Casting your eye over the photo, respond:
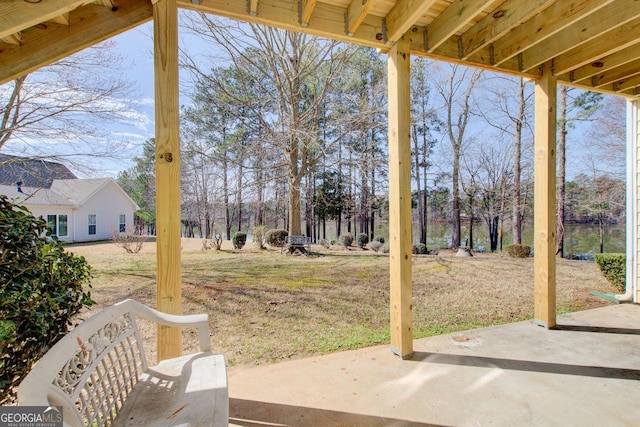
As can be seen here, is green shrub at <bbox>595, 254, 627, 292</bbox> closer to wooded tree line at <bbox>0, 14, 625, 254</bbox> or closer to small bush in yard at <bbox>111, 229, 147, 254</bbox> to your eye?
wooded tree line at <bbox>0, 14, 625, 254</bbox>

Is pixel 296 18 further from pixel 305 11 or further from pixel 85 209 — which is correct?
pixel 85 209

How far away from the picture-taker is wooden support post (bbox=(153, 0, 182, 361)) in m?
1.64

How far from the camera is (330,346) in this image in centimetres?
260

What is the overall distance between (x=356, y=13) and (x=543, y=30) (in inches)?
59.7

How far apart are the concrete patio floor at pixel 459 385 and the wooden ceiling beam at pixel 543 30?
251cm

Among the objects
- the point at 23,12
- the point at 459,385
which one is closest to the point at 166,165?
the point at 23,12

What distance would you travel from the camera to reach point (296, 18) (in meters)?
1.99

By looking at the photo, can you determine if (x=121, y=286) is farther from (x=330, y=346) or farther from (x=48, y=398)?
(x=48, y=398)

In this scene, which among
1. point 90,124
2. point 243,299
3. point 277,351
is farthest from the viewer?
point 90,124

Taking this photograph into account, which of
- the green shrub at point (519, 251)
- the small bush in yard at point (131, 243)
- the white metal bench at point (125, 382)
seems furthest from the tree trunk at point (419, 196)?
the white metal bench at point (125, 382)

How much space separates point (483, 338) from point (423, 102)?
15.6m

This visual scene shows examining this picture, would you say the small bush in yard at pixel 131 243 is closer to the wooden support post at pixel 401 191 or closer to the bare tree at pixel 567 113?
the wooden support post at pixel 401 191

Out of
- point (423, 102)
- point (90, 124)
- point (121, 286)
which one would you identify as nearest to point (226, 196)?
point (90, 124)

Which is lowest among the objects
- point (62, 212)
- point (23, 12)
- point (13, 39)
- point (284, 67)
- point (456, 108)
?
point (62, 212)
